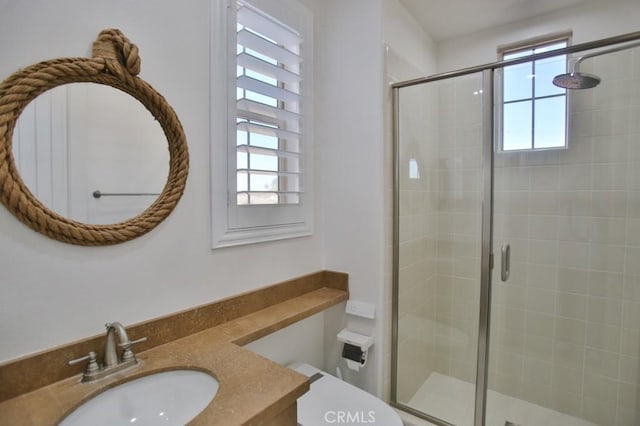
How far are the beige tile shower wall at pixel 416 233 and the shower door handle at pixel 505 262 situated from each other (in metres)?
0.39

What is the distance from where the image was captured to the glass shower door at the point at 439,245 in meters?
1.81

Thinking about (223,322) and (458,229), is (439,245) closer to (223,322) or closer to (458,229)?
(458,229)

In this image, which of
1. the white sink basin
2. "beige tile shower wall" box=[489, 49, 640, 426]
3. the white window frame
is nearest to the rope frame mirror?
the white window frame

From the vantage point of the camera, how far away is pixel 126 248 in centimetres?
106

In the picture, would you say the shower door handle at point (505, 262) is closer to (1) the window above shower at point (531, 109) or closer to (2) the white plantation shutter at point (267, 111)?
(1) the window above shower at point (531, 109)

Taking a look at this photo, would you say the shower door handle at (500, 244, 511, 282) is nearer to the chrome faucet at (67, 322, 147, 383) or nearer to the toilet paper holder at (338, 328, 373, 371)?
the toilet paper holder at (338, 328, 373, 371)

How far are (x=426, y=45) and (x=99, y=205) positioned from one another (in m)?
2.15

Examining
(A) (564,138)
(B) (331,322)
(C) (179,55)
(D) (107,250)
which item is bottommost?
(B) (331,322)

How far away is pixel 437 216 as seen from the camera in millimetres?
2072

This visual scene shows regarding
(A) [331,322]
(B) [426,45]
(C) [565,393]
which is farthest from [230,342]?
(B) [426,45]

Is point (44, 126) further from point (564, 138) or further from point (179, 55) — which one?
point (564, 138)

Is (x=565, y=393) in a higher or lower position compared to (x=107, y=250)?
lower

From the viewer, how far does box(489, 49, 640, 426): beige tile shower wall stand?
166 cm

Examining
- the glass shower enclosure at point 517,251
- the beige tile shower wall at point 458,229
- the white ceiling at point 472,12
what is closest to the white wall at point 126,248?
the glass shower enclosure at point 517,251
